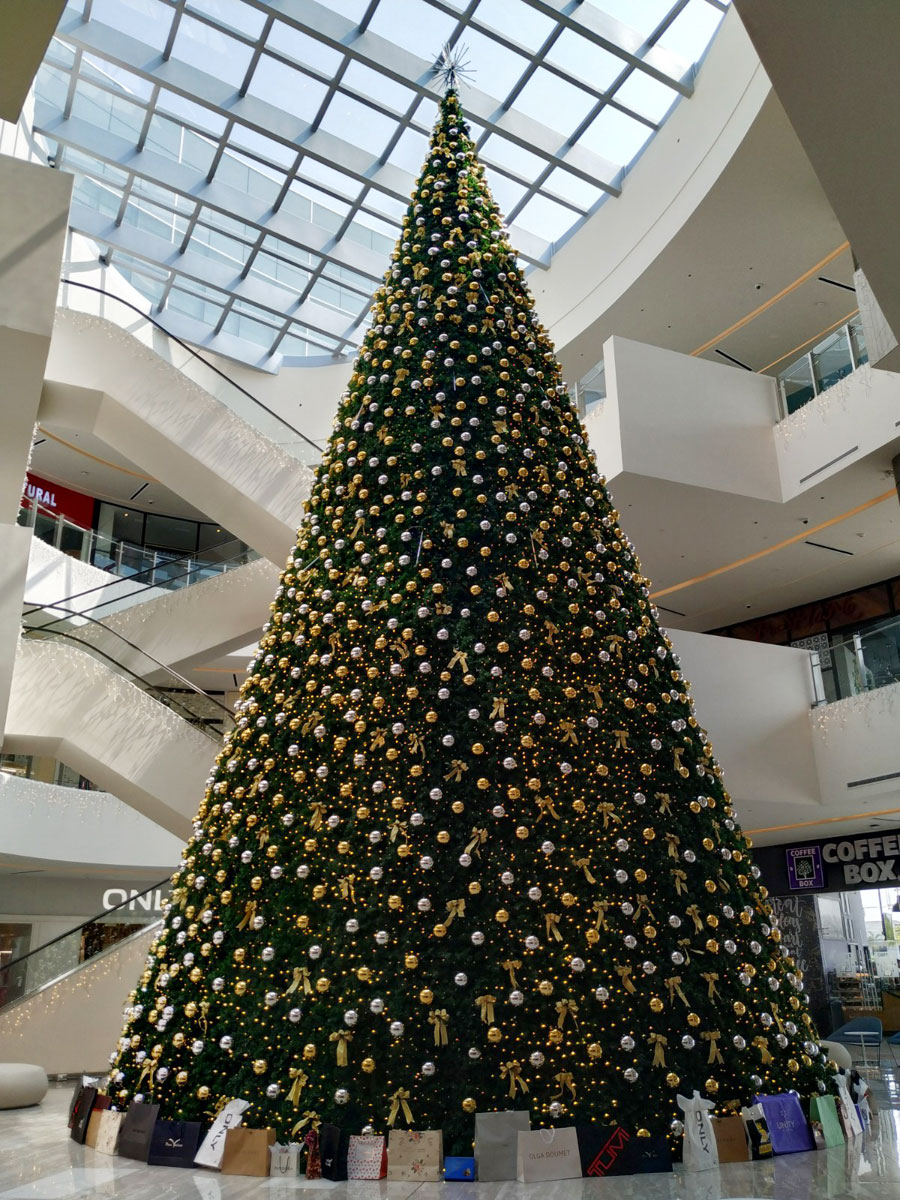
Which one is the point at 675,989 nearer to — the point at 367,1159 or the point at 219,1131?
the point at 367,1159

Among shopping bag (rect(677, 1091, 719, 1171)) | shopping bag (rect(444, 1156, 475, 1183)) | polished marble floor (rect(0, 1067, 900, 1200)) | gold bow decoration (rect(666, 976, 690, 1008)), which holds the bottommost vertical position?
polished marble floor (rect(0, 1067, 900, 1200))

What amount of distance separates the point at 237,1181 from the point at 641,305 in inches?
590

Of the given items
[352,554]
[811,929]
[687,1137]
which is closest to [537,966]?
[687,1137]

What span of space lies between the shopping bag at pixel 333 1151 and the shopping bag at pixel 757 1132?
5.58ft

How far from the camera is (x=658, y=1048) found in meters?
3.93

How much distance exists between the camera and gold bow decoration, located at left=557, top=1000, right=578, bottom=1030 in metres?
3.89

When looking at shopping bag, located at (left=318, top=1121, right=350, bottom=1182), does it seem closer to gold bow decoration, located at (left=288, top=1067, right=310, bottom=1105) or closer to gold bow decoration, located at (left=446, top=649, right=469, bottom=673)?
gold bow decoration, located at (left=288, top=1067, right=310, bottom=1105)

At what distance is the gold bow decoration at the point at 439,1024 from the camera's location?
3.85m

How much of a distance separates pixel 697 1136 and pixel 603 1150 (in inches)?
15.4

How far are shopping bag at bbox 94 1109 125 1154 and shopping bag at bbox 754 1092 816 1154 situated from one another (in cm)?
294

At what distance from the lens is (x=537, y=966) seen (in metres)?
3.98

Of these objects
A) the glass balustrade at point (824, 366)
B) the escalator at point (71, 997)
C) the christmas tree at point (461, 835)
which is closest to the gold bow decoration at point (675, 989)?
the christmas tree at point (461, 835)

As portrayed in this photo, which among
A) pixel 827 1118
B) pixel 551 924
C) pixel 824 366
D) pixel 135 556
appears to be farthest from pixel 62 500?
pixel 827 1118

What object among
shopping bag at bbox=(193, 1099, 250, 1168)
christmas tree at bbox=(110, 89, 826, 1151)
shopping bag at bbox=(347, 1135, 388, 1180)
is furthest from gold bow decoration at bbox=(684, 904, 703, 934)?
shopping bag at bbox=(193, 1099, 250, 1168)
